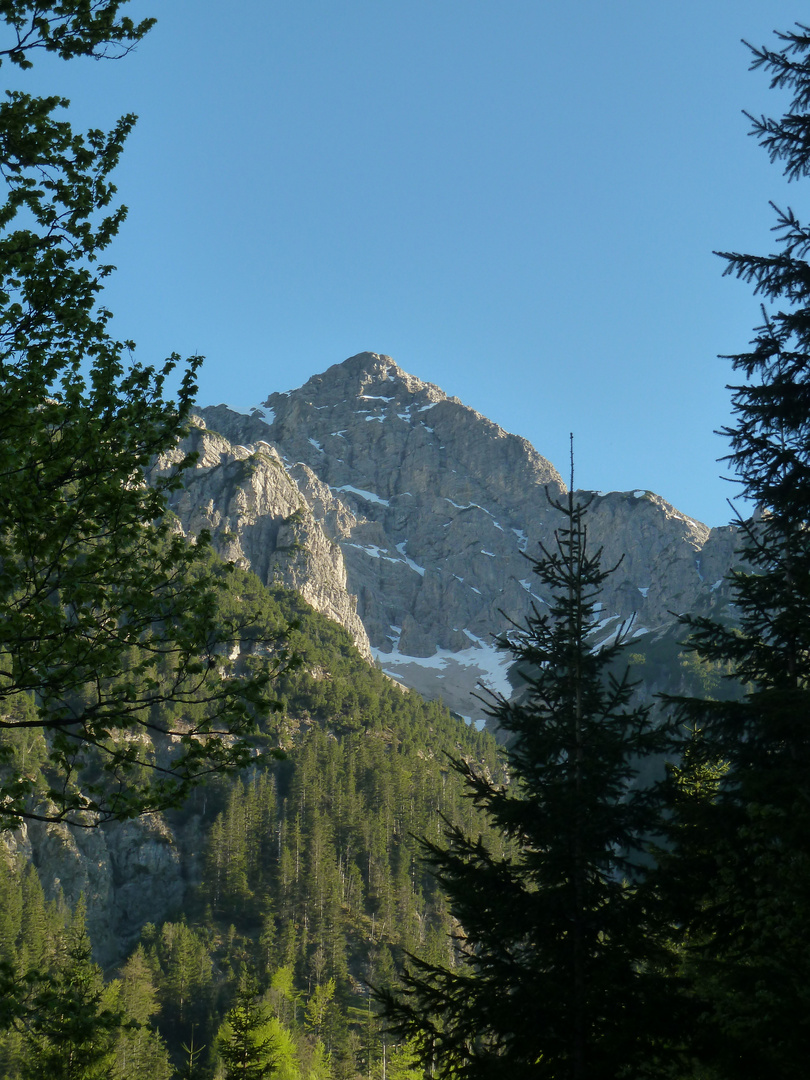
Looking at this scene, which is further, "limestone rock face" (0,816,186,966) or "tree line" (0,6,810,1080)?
"limestone rock face" (0,816,186,966)

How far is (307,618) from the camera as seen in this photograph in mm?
181250

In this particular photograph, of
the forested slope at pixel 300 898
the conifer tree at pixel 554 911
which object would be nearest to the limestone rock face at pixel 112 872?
the forested slope at pixel 300 898

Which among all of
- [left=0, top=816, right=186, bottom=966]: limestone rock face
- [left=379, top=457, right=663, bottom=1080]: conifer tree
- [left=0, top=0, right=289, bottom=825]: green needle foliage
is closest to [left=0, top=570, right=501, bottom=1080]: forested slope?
[left=0, top=816, right=186, bottom=966]: limestone rock face

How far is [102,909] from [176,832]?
14.8 meters

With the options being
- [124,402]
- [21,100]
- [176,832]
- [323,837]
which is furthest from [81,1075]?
[176,832]

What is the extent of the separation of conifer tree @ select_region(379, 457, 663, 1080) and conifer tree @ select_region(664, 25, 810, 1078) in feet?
2.96

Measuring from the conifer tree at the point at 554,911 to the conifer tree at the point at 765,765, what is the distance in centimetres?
90

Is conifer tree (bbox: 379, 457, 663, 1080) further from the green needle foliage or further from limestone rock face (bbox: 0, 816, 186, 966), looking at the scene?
limestone rock face (bbox: 0, 816, 186, 966)

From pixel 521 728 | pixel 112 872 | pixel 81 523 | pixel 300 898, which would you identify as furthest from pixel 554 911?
pixel 112 872

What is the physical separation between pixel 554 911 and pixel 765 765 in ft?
12.2

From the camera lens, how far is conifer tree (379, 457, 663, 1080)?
409 inches

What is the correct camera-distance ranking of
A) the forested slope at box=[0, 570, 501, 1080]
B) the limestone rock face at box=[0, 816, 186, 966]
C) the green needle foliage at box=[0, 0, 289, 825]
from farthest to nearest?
the limestone rock face at box=[0, 816, 186, 966] → the forested slope at box=[0, 570, 501, 1080] → the green needle foliage at box=[0, 0, 289, 825]

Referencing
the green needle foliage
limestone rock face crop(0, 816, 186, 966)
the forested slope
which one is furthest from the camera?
limestone rock face crop(0, 816, 186, 966)

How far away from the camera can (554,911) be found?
37.2 ft
